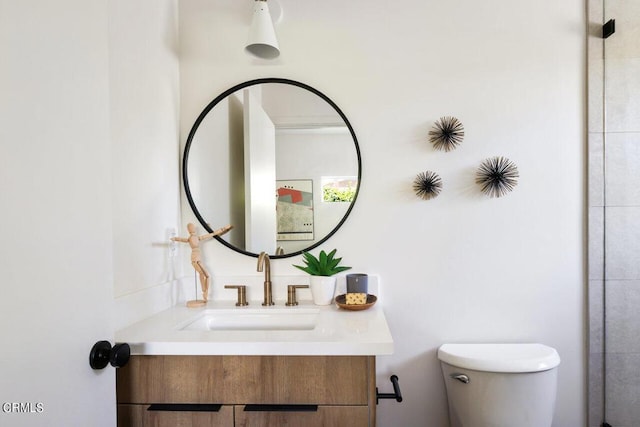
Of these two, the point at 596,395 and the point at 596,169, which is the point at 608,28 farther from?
the point at 596,395

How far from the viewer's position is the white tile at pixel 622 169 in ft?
4.58

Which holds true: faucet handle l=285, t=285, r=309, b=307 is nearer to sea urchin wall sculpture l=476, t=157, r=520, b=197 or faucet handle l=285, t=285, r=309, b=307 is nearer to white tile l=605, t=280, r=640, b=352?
sea urchin wall sculpture l=476, t=157, r=520, b=197

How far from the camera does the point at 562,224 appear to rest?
156 cm

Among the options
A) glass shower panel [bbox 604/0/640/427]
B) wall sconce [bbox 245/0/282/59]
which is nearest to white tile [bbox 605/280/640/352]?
glass shower panel [bbox 604/0/640/427]

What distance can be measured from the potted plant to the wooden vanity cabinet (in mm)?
490

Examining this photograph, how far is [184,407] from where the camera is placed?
41.2 inches

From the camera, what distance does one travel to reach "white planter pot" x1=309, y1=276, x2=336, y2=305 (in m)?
1.51

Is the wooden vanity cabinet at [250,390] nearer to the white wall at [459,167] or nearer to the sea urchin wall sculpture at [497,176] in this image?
the white wall at [459,167]

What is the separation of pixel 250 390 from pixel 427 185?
1041 millimetres

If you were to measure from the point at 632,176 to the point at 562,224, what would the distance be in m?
0.29

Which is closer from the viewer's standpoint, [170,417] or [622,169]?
[170,417]

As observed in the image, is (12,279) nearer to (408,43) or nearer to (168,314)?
(168,314)

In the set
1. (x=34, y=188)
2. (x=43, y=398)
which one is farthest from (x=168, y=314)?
(x=34, y=188)

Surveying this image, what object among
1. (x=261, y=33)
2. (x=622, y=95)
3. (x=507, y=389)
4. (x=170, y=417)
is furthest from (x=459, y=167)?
(x=170, y=417)
